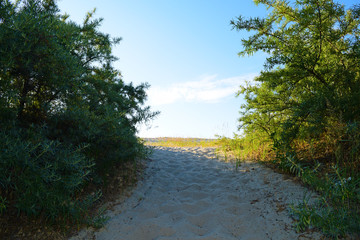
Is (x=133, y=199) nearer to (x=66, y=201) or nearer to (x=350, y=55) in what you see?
(x=66, y=201)

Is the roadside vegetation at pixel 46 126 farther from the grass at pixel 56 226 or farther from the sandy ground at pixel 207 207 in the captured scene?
the sandy ground at pixel 207 207

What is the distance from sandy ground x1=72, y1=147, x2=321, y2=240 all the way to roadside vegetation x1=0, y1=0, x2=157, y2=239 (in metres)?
0.77

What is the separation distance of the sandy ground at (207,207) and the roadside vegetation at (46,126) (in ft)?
2.52

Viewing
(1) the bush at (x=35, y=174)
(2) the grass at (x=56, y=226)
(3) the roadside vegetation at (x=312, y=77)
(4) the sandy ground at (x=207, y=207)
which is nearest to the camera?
(1) the bush at (x=35, y=174)

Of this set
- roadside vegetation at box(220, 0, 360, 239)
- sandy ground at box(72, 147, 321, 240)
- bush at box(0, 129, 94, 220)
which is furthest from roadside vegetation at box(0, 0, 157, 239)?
roadside vegetation at box(220, 0, 360, 239)

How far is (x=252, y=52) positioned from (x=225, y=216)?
381 centimetres

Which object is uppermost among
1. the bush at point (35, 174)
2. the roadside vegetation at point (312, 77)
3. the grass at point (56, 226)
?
the roadside vegetation at point (312, 77)

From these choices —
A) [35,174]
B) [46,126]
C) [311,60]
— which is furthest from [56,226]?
[311,60]

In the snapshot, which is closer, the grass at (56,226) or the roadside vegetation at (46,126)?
the roadside vegetation at (46,126)

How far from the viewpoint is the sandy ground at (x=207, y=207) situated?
4.03 m

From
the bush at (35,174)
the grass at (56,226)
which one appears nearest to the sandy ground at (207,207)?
the grass at (56,226)

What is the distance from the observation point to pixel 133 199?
5.38 metres

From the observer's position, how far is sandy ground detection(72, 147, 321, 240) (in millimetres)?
4027

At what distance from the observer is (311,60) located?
532 centimetres
